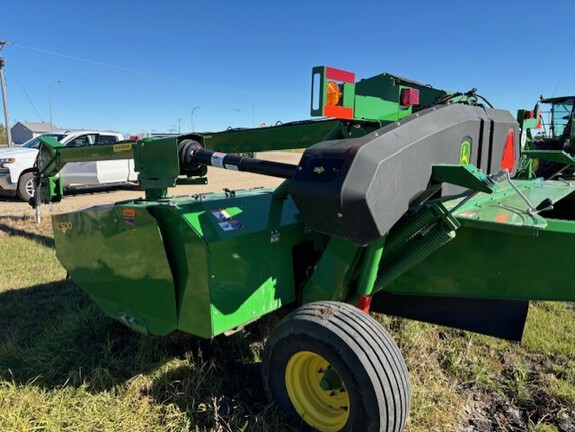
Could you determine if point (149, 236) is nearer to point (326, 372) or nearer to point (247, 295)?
point (247, 295)

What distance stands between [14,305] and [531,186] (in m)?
4.24

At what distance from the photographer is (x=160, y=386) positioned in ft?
8.76

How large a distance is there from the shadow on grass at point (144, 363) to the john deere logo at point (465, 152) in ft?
4.96

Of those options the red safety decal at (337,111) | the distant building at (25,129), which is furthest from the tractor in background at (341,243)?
the distant building at (25,129)

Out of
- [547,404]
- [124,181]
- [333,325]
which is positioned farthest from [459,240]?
[124,181]

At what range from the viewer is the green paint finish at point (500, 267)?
228 cm

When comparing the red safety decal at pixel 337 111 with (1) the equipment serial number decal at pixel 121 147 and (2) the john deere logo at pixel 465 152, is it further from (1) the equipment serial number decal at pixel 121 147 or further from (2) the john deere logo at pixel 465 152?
(1) the equipment serial number decal at pixel 121 147

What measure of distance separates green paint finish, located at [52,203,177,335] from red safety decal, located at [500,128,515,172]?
5.82 ft

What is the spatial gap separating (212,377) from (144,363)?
46 centimetres

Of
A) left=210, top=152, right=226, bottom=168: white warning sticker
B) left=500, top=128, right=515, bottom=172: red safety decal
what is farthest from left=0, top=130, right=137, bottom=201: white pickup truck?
left=500, top=128, right=515, bottom=172: red safety decal

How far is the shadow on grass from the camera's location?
2557 mm

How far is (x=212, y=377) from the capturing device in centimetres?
273

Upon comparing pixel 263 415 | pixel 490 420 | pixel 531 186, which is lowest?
pixel 490 420

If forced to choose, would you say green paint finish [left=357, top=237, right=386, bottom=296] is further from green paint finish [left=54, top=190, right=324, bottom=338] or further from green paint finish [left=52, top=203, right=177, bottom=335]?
green paint finish [left=52, top=203, right=177, bottom=335]
